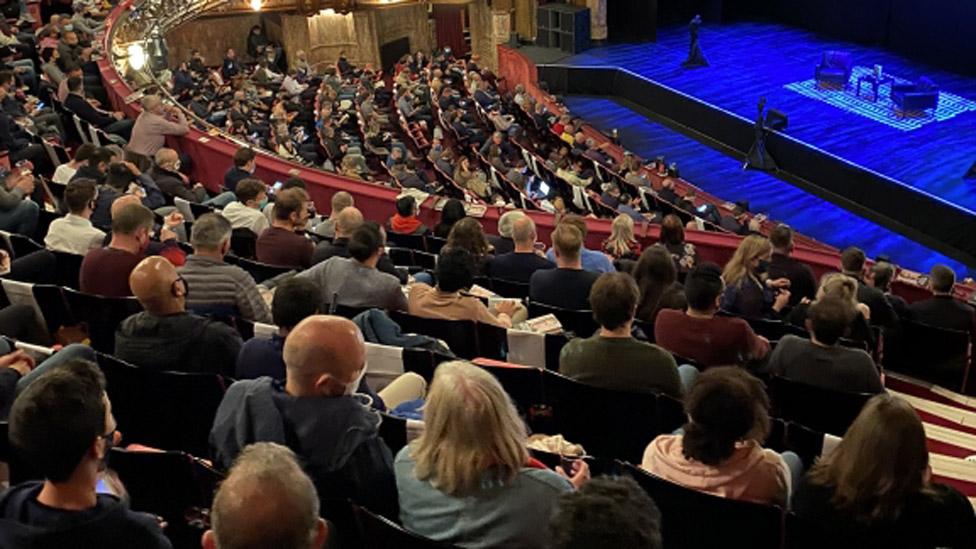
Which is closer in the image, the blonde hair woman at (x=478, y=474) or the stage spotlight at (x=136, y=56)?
the blonde hair woman at (x=478, y=474)

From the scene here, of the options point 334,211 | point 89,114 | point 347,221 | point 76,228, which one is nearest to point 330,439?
point 347,221

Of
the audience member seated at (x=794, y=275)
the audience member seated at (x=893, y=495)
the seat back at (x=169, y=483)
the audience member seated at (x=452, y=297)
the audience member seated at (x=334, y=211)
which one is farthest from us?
the audience member seated at (x=794, y=275)

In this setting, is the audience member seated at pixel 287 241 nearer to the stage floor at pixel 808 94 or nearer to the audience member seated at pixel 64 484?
the audience member seated at pixel 64 484

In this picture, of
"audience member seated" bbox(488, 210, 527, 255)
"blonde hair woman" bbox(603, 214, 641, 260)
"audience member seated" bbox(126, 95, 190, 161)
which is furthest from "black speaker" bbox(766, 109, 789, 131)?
"audience member seated" bbox(488, 210, 527, 255)

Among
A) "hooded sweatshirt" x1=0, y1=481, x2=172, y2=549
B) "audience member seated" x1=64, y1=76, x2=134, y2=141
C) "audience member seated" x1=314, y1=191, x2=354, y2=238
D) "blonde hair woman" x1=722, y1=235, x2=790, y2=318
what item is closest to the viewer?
"hooded sweatshirt" x1=0, y1=481, x2=172, y2=549

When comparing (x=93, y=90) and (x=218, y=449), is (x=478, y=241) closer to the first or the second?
(x=218, y=449)

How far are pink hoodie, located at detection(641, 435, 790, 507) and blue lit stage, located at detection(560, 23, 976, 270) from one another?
32.9ft

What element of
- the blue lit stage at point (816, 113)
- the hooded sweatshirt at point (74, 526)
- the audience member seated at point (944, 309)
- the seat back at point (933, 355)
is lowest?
the blue lit stage at point (816, 113)

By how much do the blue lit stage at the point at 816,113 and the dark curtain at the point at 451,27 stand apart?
306 cm

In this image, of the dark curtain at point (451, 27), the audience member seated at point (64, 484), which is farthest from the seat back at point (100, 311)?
the dark curtain at point (451, 27)

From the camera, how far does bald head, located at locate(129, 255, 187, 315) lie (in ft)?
12.6

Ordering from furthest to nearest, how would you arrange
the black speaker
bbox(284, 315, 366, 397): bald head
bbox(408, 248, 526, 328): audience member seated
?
the black speaker < bbox(408, 248, 526, 328): audience member seated < bbox(284, 315, 366, 397): bald head

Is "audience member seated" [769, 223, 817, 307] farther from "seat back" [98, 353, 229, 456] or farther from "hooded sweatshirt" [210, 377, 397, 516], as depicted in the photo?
"hooded sweatshirt" [210, 377, 397, 516]

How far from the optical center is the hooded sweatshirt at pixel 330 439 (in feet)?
9.46
